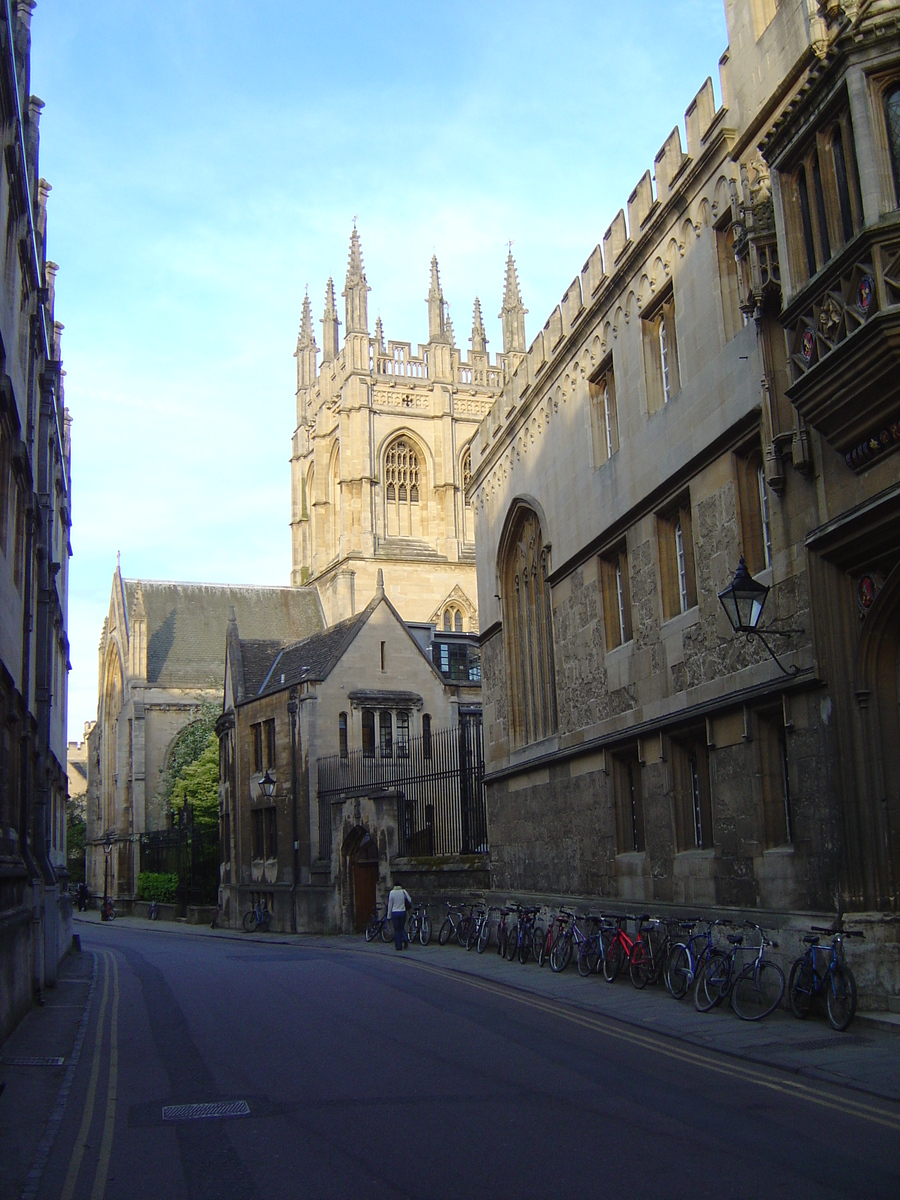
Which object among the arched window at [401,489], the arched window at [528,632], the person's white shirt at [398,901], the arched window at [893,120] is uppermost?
the arched window at [401,489]

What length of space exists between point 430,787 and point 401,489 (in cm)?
4688

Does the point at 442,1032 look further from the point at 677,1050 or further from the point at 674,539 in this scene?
the point at 674,539

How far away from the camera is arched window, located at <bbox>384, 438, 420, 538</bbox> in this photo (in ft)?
241

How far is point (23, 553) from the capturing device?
59.2 feet

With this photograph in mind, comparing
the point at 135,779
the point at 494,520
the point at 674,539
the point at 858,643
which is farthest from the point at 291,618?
the point at 858,643

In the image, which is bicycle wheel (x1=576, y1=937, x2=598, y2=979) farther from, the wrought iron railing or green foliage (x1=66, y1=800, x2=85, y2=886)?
green foliage (x1=66, y1=800, x2=85, y2=886)

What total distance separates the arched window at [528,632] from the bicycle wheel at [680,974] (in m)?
7.70

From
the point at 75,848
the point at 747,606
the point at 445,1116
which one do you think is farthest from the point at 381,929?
the point at 75,848

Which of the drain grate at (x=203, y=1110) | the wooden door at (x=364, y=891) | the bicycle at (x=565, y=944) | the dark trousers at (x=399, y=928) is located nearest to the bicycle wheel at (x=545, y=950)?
the bicycle at (x=565, y=944)

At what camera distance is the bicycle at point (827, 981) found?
10.7m

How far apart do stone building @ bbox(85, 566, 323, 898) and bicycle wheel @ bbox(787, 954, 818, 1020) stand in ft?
163

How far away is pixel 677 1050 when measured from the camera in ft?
34.7

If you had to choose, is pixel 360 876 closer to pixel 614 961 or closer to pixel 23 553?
pixel 23 553

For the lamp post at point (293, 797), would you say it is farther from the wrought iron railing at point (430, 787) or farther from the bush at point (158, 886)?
the bush at point (158, 886)
